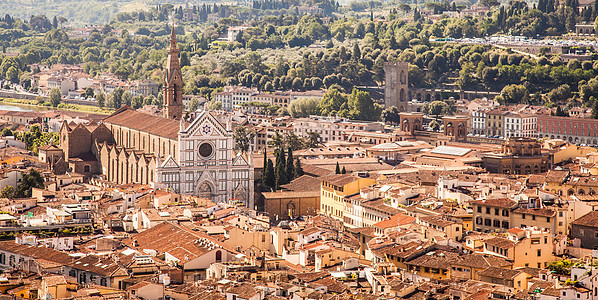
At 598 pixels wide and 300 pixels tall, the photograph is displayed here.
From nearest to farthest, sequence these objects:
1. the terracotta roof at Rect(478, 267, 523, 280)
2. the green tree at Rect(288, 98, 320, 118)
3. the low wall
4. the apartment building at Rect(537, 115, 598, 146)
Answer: the terracotta roof at Rect(478, 267, 523, 280) → the apartment building at Rect(537, 115, 598, 146) → the green tree at Rect(288, 98, 320, 118) → the low wall

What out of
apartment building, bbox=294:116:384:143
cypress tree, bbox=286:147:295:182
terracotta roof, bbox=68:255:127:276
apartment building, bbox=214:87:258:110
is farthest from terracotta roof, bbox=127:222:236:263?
apartment building, bbox=214:87:258:110

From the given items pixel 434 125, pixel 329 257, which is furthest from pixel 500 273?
pixel 434 125

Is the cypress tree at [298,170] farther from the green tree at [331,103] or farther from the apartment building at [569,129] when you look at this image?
the green tree at [331,103]

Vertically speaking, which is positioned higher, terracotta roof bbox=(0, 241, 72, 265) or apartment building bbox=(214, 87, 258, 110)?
apartment building bbox=(214, 87, 258, 110)

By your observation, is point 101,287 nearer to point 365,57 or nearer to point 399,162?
point 399,162

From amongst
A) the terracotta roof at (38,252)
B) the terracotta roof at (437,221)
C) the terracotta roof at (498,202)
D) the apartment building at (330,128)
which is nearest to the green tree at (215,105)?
the apartment building at (330,128)

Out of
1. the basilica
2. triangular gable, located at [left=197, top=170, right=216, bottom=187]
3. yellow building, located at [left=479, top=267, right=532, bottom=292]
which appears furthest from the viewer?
triangular gable, located at [left=197, top=170, right=216, bottom=187]

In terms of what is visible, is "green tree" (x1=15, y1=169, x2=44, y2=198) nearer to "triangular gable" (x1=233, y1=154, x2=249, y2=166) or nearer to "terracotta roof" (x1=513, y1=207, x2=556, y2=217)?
"triangular gable" (x1=233, y1=154, x2=249, y2=166)

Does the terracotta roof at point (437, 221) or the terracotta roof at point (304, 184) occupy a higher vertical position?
the terracotta roof at point (437, 221)
